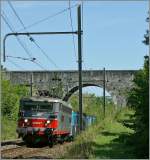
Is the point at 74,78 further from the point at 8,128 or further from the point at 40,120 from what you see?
the point at 40,120

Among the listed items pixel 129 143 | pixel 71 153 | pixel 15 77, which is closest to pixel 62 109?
pixel 129 143

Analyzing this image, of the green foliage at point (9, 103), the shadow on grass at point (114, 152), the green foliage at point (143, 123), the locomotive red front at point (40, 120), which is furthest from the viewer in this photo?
the green foliage at point (9, 103)

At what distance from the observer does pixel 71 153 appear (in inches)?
724

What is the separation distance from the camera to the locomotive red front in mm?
29341

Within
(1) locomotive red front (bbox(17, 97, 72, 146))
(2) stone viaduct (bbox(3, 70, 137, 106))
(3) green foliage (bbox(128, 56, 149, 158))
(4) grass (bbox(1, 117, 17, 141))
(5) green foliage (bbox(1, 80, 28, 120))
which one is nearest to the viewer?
(3) green foliage (bbox(128, 56, 149, 158))

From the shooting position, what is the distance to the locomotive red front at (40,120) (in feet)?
96.3

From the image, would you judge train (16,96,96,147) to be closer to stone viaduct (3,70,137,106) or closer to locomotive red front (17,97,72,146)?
locomotive red front (17,97,72,146)

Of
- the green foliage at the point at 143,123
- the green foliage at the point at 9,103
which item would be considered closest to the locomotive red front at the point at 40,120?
the green foliage at the point at 143,123

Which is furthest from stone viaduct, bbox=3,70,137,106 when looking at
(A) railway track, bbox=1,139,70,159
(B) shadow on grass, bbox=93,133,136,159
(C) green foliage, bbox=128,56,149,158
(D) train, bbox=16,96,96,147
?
(C) green foliage, bbox=128,56,149,158

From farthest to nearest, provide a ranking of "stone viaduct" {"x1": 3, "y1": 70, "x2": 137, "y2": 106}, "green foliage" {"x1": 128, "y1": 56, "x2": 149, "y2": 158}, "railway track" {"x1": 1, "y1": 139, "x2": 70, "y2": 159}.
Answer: "stone viaduct" {"x1": 3, "y1": 70, "x2": 137, "y2": 106} < "railway track" {"x1": 1, "y1": 139, "x2": 70, "y2": 159} < "green foliage" {"x1": 128, "y1": 56, "x2": 149, "y2": 158}

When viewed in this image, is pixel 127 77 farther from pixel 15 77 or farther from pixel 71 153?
pixel 71 153

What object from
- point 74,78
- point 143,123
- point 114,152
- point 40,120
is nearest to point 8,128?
point 40,120

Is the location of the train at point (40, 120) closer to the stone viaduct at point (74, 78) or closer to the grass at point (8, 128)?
the grass at point (8, 128)

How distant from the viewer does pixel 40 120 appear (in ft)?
→ 97.1
